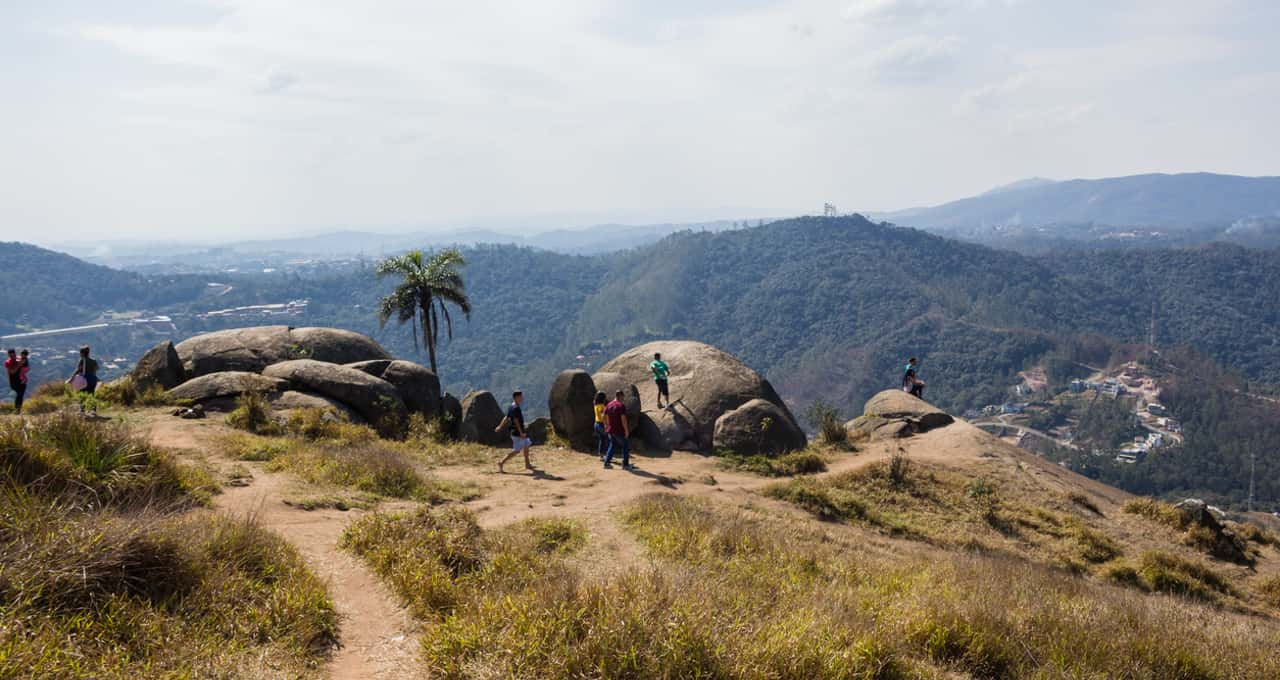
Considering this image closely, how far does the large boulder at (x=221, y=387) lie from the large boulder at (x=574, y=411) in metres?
7.79

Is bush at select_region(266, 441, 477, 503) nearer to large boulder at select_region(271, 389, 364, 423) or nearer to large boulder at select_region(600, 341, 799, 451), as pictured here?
large boulder at select_region(271, 389, 364, 423)

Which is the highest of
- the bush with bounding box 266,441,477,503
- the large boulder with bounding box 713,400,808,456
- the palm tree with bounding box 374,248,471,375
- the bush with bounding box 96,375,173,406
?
the palm tree with bounding box 374,248,471,375

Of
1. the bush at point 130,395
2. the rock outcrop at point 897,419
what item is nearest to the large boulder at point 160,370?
the bush at point 130,395

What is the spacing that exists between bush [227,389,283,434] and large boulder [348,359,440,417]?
3942 millimetres

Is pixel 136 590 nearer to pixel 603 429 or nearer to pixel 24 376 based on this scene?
pixel 603 429

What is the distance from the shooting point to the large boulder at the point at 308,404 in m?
17.0

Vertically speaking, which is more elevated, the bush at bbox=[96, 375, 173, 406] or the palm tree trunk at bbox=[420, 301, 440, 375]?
the palm tree trunk at bbox=[420, 301, 440, 375]

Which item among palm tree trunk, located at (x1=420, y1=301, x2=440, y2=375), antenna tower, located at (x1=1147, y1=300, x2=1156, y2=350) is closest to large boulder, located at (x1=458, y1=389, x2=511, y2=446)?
palm tree trunk, located at (x1=420, y1=301, x2=440, y2=375)

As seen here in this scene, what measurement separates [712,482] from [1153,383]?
151 m

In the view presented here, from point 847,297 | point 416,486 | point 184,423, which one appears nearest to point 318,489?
point 416,486

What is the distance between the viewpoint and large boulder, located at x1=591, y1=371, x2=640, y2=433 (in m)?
18.9

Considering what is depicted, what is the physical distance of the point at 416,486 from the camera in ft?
40.0

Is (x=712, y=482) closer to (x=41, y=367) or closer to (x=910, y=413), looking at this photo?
(x=910, y=413)

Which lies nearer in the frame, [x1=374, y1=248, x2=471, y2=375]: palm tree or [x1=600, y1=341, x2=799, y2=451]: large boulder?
[x1=600, y1=341, x2=799, y2=451]: large boulder
